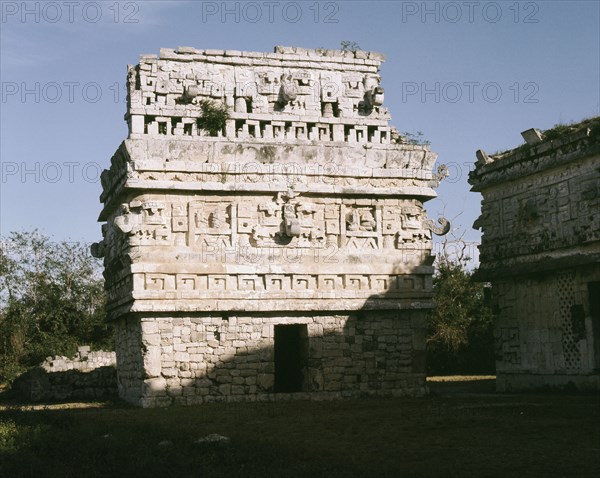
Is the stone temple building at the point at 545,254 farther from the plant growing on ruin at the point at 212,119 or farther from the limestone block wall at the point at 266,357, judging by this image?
the plant growing on ruin at the point at 212,119

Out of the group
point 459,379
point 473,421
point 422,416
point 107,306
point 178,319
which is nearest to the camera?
point 473,421

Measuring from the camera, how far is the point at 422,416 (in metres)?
12.2

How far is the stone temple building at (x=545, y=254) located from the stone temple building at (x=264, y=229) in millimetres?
2029

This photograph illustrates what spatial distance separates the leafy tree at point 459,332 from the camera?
1093 inches

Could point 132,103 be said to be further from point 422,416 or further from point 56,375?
point 422,416

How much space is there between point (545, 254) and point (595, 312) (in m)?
1.74

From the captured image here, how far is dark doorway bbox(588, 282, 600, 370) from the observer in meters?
15.8

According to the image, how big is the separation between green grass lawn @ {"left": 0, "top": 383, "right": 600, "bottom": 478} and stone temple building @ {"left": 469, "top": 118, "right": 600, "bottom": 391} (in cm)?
257

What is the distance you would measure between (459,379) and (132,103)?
12924 mm

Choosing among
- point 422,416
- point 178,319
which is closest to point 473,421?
point 422,416

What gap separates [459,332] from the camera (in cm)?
2792

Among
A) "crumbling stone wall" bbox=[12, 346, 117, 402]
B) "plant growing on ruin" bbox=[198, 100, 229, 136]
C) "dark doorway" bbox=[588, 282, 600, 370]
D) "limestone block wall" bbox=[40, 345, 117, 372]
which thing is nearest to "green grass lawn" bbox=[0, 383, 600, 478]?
"dark doorway" bbox=[588, 282, 600, 370]

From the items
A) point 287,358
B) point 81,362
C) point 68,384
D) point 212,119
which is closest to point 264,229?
point 212,119

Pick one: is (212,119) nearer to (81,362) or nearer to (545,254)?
(545,254)
